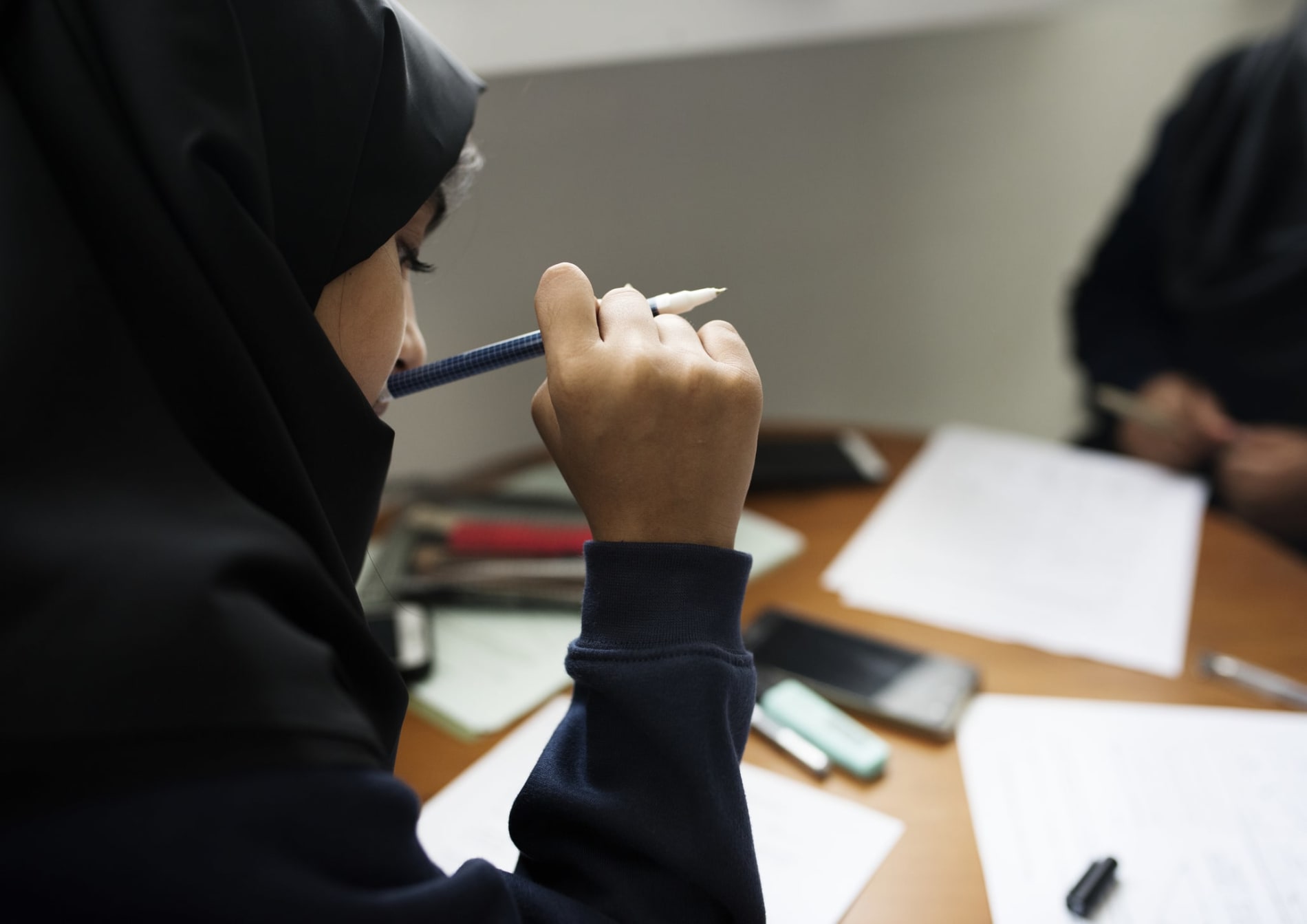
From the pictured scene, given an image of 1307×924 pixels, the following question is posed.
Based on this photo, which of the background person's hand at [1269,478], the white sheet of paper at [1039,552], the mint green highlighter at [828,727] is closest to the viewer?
the mint green highlighter at [828,727]

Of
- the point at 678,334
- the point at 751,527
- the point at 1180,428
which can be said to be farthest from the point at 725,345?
the point at 1180,428

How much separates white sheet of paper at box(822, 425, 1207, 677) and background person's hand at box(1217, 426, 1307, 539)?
0.14 meters

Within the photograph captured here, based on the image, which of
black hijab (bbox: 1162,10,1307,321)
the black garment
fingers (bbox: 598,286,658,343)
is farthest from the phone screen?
black hijab (bbox: 1162,10,1307,321)

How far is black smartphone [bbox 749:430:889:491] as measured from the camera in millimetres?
1115

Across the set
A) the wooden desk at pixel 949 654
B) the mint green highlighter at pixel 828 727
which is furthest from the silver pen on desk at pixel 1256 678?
the mint green highlighter at pixel 828 727

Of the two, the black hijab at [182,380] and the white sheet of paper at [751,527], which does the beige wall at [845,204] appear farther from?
the black hijab at [182,380]

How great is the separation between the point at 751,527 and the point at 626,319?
1.77 feet

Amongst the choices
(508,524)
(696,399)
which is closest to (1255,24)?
(508,524)

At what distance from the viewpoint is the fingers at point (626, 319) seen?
1.63ft

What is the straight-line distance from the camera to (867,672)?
765 mm

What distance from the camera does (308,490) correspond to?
0.42 meters

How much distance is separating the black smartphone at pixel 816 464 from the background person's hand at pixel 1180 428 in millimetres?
374

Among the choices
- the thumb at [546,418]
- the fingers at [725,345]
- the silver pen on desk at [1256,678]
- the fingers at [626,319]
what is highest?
the fingers at [626,319]

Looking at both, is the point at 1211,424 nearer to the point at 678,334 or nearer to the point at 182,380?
the point at 678,334
